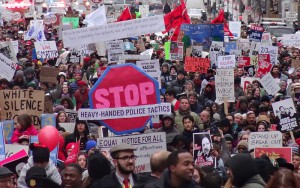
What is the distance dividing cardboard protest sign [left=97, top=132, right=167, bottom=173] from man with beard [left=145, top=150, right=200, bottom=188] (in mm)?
2119

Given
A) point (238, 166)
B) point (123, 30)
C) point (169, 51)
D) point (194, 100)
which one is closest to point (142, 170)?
point (238, 166)

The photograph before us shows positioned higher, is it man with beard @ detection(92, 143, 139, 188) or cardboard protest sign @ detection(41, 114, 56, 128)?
man with beard @ detection(92, 143, 139, 188)

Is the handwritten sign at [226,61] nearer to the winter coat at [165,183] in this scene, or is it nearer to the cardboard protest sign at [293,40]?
the cardboard protest sign at [293,40]

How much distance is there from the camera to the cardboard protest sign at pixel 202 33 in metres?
26.2

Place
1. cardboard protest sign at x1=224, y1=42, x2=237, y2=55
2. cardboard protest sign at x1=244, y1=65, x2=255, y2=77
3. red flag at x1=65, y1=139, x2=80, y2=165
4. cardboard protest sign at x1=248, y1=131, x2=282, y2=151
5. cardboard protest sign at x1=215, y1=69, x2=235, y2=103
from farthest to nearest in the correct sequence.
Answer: cardboard protest sign at x1=224, y1=42, x2=237, y2=55, cardboard protest sign at x1=244, y1=65, x2=255, y2=77, cardboard protest sign at x1=215, y1=69, x2=235, y2=103, cardboard protest sign at x1=248, y1=131, x2=282, y2=151, red flag at x1=65, y1=139, x2=80, y2=165

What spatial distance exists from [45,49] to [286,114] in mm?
12563

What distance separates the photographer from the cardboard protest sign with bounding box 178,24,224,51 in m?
26.2

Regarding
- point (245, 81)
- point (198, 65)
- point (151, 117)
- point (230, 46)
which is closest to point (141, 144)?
point (151, 117)

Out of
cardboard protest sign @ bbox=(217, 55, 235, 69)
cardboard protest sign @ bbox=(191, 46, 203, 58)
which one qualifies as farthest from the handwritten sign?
cardboard protest sign @ bbox=(191, 46, 203, 58)

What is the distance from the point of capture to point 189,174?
738 cm

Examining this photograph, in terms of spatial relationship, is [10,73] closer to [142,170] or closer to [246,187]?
[142,170]

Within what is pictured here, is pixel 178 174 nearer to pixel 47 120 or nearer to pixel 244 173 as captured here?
pixel 244 173

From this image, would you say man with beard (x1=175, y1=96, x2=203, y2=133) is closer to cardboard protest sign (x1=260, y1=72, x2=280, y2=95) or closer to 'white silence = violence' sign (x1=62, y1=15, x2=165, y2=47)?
'white silence = violence' sign (x1=62, y1=15, x2=165, y2=47)

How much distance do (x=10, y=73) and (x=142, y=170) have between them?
7667 millimetres
